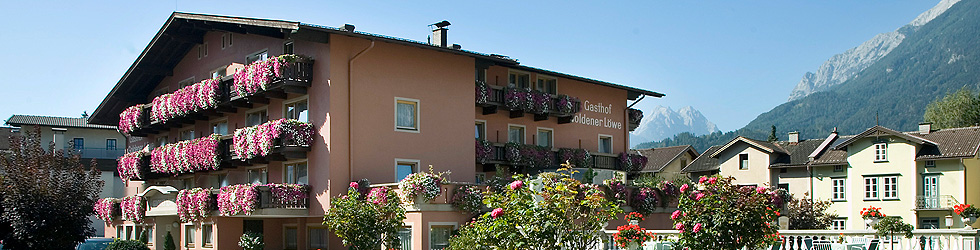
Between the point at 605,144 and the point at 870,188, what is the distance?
26.1 m

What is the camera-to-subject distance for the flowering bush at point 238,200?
97.0 feet

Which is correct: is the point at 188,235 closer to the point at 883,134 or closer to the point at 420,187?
the point at 420,187

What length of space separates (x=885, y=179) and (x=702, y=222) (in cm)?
4503

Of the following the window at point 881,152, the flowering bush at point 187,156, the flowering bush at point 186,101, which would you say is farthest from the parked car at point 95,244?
the window at point 881,152

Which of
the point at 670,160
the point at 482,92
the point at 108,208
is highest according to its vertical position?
the point at 482,92

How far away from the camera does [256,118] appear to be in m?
34.1

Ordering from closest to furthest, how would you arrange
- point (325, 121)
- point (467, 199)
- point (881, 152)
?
point (467, 199)
point (325, 121)
point (881, 152)

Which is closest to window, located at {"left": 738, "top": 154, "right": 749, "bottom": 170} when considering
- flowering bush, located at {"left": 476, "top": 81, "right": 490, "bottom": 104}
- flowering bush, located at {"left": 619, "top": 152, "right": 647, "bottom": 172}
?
flowering bush, located at {"left": 619, "top": 152, "right": 647, "bottom": 172}

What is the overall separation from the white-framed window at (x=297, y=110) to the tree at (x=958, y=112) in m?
72.3

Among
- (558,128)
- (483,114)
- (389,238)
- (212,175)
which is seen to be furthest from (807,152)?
(389,238)

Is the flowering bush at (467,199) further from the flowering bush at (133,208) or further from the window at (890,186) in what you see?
the window at (890,186)

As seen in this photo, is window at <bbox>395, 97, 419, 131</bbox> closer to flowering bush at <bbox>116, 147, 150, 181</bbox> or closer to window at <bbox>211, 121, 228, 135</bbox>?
window at <bbox>211, 121, 228, 135</bbox>

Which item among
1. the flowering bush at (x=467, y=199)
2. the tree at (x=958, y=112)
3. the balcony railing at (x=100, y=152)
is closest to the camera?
the flowering bush at (x=467, y=199)

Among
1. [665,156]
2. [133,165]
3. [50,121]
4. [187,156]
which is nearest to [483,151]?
[187,156]
